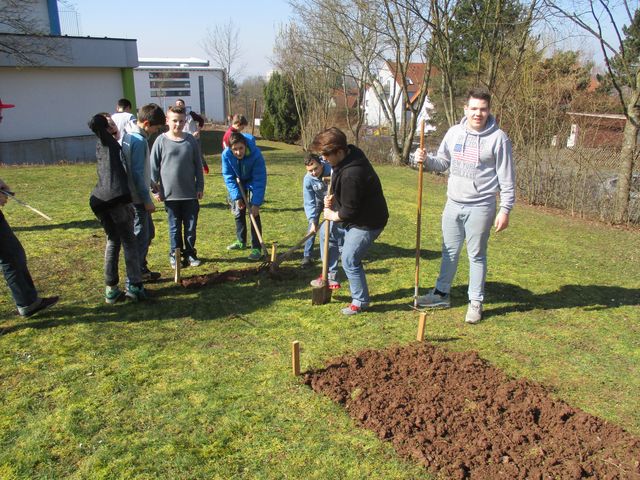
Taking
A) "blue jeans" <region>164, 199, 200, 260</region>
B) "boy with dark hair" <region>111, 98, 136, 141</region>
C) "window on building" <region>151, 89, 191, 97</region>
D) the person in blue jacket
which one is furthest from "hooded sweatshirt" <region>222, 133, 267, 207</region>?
"window on building" <region>151, 89, 191, 97</region>

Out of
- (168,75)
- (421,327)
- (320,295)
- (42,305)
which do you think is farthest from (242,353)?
(168,75)

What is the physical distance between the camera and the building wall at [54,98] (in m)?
18.9

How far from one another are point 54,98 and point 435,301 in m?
20.1

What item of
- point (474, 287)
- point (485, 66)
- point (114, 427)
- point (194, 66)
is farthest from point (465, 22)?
point (194, 66)

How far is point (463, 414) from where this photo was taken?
332 centimetres

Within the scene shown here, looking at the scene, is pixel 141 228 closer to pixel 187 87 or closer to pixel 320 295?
pixel 320 295

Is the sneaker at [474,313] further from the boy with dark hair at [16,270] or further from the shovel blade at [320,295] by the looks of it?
the boy with dark hair at [16,270]

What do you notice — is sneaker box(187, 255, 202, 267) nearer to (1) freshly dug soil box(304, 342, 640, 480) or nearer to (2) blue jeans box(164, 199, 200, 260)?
(2) blue jeans box(164, 199, 200, 260)

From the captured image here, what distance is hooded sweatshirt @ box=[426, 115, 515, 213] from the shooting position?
4441 millimetres

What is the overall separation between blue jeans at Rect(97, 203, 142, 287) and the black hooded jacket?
2.00 meters

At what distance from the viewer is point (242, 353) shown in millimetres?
4211

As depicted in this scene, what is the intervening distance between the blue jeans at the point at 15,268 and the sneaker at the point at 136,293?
0.88 meters

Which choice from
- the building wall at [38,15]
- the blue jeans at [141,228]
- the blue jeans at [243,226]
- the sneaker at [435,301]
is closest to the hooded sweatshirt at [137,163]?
the blue jeans at [141,228]

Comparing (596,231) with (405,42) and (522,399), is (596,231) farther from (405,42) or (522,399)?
(405,42)
